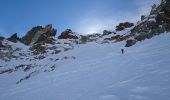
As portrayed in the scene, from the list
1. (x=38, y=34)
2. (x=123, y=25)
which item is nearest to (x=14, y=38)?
(x=38, y=34)

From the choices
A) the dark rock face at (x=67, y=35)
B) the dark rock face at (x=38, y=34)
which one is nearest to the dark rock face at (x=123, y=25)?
the dark rock face at (x=67, y=35)

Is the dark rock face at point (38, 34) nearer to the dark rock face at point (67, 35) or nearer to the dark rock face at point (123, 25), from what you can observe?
the dark rock face at point (67, 35)

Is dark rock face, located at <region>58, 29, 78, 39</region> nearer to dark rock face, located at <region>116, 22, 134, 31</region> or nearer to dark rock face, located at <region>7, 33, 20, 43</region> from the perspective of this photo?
dark rock face, located at <region>116, 22, 134, 31</region>

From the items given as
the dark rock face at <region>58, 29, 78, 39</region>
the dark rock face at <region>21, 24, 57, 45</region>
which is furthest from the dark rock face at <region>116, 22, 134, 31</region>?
the dark rock face at <region>21, 24, 57, 45</region>

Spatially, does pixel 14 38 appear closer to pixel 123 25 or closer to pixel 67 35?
pixel 67 35

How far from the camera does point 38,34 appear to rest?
69.6 metres

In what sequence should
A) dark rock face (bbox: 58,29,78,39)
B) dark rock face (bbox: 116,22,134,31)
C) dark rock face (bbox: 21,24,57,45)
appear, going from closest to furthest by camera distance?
dark rock face (bbox: 116,22,134,31)
dark rock face (bbox: 58,29,78,39)
dark rock face (bbox: 21,24,57,45)

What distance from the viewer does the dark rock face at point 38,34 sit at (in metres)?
68.1

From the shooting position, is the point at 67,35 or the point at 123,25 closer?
the point at 123,25

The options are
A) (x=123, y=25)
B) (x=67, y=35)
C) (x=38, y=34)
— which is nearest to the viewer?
(x=123, y=25)

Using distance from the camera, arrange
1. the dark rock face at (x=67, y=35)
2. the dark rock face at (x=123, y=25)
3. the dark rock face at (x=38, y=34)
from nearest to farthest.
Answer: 1. the dark rock face at (x=123, y=25)
2. the dark rock face at (x=67, y=35)
3. the dark rock face at (x=38, y=34)

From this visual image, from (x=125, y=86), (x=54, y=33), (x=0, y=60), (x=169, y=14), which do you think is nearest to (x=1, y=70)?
(x=0, y=60)

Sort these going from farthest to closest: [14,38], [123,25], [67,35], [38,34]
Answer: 1. [14,38]
2. [38,34]
3. [67,35]
4. [123,25]

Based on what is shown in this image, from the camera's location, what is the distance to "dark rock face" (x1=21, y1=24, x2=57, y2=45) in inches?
2680
